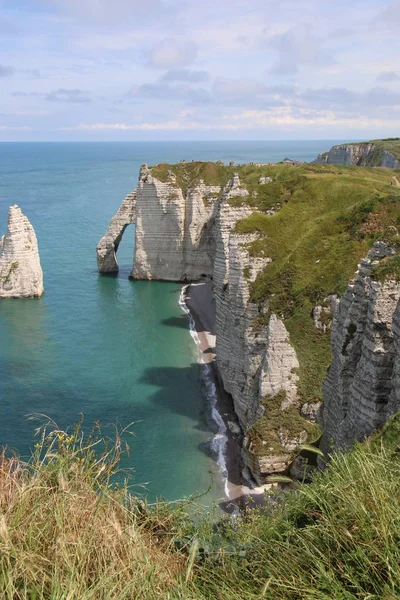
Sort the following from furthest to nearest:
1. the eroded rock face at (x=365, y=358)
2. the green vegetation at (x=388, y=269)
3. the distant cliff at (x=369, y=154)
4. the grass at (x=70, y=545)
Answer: the distant cliff at (x=369, y=154) → the green vegetation at (x=388, y=269) → the eroded rock face at (x=365, y=358) → the grass at (x=70, y=545)

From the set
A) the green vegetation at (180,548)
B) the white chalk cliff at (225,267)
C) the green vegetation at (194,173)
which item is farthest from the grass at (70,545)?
the green vegetation at (194,173)

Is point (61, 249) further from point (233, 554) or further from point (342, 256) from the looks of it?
point (233, 554)

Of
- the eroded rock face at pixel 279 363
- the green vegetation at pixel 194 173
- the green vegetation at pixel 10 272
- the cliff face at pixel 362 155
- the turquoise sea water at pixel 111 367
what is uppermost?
the cliff face at pixel 362 155

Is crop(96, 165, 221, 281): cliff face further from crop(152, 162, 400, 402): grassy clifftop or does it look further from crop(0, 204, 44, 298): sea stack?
crop(152, 162, 400, 402): grassy clifftop

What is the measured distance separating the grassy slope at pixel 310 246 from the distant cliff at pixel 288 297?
0.06 metres

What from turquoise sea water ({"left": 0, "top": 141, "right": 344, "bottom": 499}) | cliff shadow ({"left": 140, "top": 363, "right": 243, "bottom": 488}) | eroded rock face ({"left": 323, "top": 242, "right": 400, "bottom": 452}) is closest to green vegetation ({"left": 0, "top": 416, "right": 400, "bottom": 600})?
eroded rock face ({"left": 323, "top": 242, "right": 400, "bottom": 452})

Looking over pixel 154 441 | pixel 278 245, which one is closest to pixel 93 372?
pixel 154 441

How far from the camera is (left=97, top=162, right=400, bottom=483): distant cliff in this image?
85.1 feet

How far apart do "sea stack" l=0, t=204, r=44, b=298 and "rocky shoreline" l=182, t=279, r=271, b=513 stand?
17.5 meters

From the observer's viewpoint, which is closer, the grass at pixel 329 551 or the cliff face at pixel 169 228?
the grass at pixel 329 551

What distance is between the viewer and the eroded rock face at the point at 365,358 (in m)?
16.1

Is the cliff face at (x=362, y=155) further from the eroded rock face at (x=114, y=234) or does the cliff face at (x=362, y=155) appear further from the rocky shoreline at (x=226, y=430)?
the rocky shoreline at (x=226, y=430)

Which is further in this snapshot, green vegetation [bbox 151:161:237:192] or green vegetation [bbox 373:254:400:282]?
green vegetation [bbox 151:161:237:192]

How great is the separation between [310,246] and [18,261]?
1453 inches
